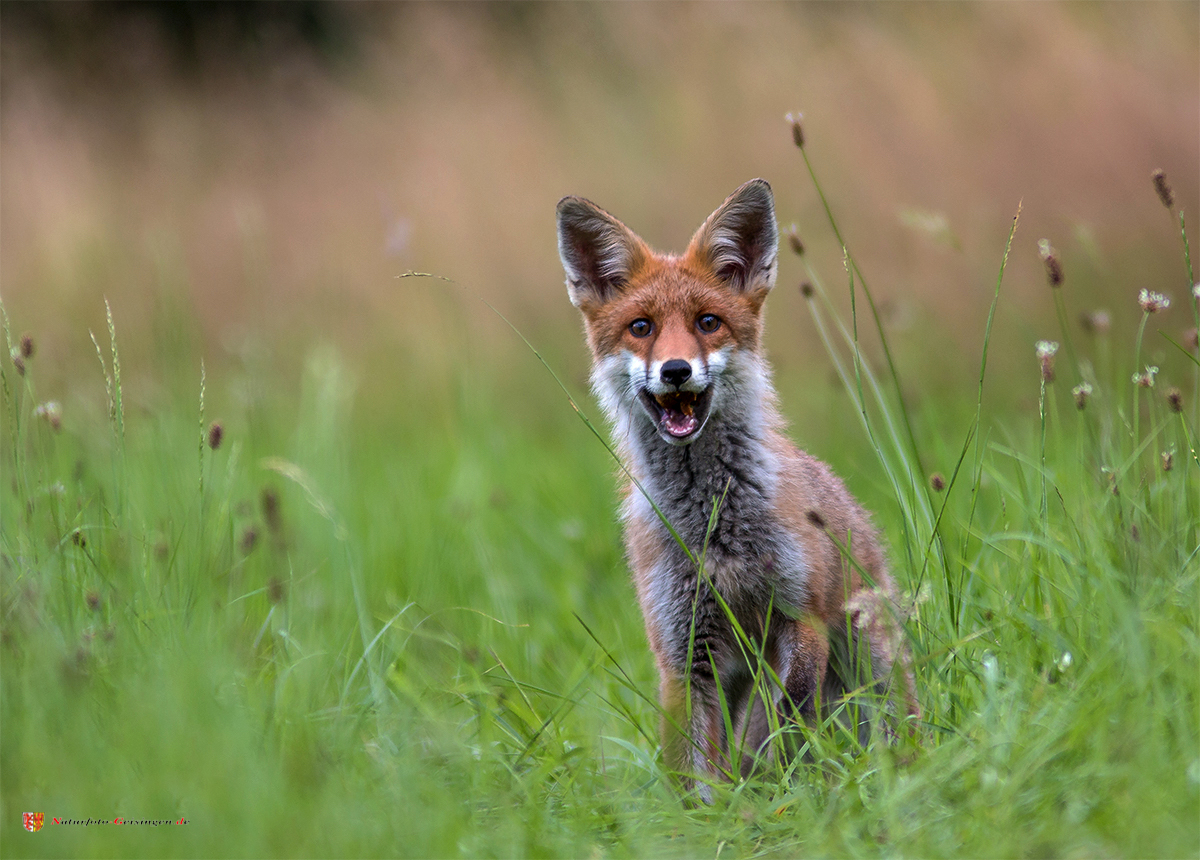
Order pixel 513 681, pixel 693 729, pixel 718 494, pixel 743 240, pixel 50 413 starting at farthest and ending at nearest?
pixel 743 240, pixel 718 494, pixel 693 729, pixel 50 413, pixel 513 681

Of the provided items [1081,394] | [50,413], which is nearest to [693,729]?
[1081,394]

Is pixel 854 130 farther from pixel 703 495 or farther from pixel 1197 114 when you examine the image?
pixel 703 495

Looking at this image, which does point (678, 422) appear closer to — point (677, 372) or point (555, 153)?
point (677, 372)

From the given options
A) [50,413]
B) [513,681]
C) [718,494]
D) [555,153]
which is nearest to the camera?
[513,681]

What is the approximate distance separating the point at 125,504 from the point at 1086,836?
277 centimetres

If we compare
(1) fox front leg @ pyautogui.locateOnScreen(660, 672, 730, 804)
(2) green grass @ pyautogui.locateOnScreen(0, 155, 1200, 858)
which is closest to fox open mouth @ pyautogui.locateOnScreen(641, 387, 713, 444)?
(2) green grass @ pyautogui.locateOnScreen(0, 155, 1200, 858)

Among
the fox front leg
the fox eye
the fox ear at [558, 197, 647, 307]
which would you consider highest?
the fox ear at [558, 197, 647, 307]

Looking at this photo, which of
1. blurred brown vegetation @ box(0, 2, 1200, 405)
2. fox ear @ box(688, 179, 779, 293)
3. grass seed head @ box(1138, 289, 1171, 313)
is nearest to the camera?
grass seed head @ box(1138, 289, 1171, 313)

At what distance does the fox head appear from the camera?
358 cm

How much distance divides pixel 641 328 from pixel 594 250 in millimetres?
528

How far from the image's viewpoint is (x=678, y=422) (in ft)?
11.6

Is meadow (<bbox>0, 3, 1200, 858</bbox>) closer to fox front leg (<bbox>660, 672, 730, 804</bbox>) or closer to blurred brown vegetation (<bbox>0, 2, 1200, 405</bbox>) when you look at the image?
fox front leg (<bbox>660, 672, 730, 804</bbox>)

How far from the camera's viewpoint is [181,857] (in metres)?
2.09

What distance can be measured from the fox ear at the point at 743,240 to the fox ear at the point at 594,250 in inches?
10.7
